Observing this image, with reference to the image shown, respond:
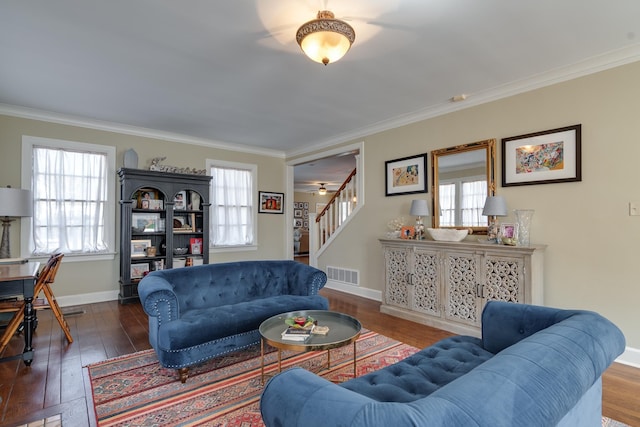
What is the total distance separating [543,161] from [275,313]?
122 inches

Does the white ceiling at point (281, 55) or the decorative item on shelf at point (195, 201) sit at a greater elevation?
the white ceiling at point (281, 55)

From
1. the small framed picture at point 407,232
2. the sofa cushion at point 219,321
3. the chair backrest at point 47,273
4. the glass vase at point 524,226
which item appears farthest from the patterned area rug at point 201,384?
the glass vase at point 524,226

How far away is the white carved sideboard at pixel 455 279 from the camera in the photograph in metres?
3.18

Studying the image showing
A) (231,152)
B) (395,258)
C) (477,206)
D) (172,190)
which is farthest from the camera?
(231,152)

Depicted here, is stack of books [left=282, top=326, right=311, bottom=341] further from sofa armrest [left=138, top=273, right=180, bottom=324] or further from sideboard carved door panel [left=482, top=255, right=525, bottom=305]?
sideboard carved door panel [left=482, top=255, right=525, bottom=305]

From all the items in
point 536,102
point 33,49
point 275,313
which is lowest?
point 275,313

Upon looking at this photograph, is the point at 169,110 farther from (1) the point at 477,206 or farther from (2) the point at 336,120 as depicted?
(1) the point at 477,206

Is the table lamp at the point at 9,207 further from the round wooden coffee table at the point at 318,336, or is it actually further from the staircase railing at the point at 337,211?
the staircase railing at the point at 337,211

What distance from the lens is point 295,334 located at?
2340 mm

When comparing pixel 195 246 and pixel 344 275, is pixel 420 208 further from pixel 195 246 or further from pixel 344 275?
pixel 195 246

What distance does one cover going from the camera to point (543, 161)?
3.37m

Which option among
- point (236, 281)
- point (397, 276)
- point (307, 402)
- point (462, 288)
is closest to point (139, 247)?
point (236, 281)

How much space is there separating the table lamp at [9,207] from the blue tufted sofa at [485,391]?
14.1ft

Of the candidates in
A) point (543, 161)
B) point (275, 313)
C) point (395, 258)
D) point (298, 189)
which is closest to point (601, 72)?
point (543, 161)
